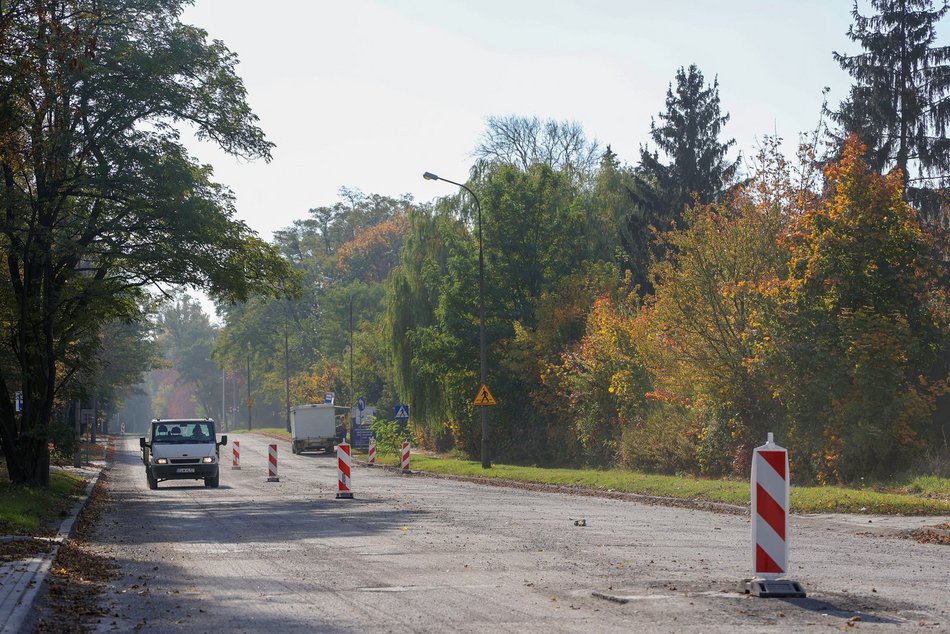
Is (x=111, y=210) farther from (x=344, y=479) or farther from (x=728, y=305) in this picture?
(x=728, y=305)

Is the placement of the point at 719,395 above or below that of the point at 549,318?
below

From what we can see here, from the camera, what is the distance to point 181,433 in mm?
35188

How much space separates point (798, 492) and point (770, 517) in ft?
45.8

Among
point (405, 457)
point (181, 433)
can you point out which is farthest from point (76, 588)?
point (405, 457)

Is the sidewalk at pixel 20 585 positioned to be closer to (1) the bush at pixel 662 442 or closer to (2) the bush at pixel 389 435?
(1) the bush at pixel 662 442

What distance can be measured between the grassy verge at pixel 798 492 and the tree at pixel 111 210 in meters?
11.0

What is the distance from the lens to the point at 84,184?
27.0 metres

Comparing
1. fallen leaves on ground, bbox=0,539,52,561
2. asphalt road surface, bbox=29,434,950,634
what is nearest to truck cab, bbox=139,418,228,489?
asphalt road surface, bbox=29,434,950,634

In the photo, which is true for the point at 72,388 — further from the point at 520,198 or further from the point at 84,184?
the point at 520,198

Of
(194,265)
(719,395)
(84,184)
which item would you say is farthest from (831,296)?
(84,184)

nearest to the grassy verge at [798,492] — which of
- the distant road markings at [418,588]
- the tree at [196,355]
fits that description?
the distant road markings at [418,588]

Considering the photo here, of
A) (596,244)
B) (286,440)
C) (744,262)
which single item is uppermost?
(596,244)

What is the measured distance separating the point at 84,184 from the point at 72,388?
6082mm

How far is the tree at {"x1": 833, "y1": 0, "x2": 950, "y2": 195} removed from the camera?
135ft
